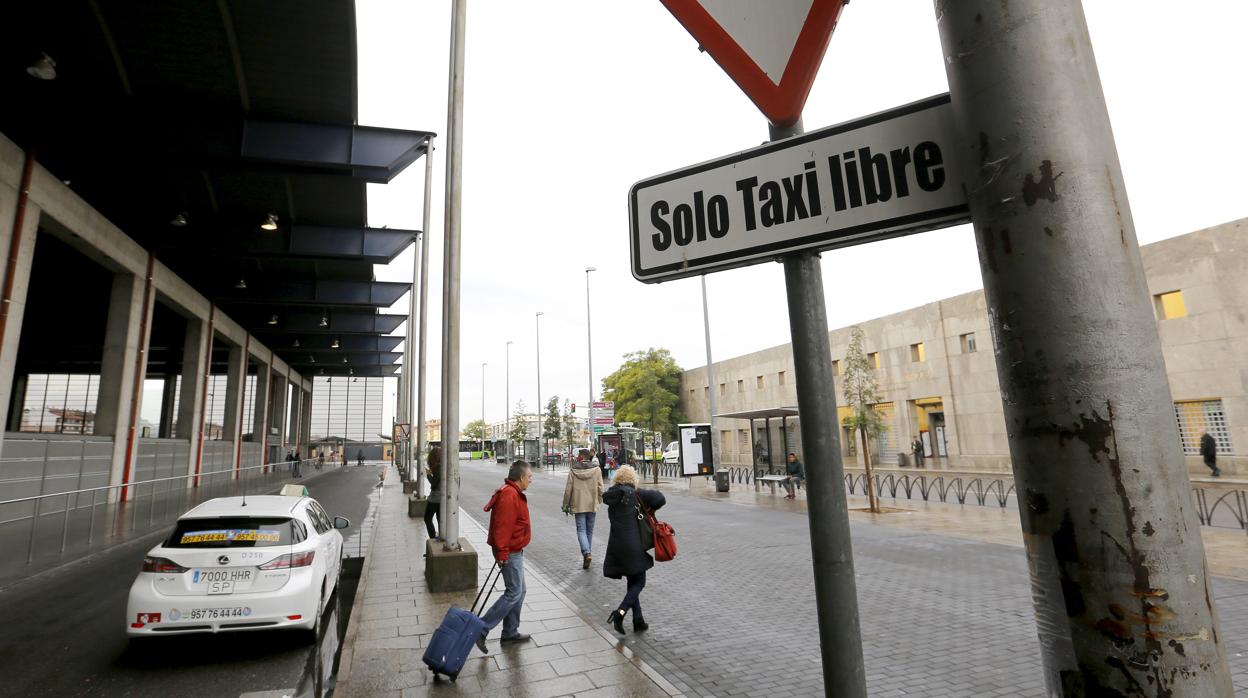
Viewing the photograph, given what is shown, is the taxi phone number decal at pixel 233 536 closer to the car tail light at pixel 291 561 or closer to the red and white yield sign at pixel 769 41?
the car tail light at pixel 291 561

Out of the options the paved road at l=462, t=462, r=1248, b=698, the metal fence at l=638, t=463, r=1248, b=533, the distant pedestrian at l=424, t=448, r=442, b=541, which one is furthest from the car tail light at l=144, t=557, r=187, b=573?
the metal fence at l=638, t=463, r=1248, b=533

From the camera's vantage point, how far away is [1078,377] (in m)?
1.10

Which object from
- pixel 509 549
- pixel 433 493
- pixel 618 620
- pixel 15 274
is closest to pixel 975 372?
pixel 433 493

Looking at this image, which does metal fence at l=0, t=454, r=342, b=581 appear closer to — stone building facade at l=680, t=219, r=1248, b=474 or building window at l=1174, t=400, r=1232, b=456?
stone building facade at l=680, t=219, r=1248, b=474

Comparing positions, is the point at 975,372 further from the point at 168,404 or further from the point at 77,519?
the point at 168,404

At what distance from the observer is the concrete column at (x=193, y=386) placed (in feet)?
88.4

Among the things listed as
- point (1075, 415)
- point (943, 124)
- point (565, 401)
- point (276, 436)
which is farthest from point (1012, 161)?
point (565, 401)

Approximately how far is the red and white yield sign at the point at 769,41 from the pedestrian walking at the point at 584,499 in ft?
29.5

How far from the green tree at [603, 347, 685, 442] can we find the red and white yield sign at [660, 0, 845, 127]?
2008 inches

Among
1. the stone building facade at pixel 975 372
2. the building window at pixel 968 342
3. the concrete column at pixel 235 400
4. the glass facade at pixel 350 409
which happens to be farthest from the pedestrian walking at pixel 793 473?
the glass facade at pixel 350 409

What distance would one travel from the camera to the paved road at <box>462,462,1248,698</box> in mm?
5332

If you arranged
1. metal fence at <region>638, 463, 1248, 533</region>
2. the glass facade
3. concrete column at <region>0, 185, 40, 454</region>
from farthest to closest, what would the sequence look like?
the glass facade, metal fence at <region>638, 463, 1248, 533</region>, concrete column at <region>0, 185, 40, 454</region>

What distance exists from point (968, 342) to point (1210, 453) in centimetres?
1109

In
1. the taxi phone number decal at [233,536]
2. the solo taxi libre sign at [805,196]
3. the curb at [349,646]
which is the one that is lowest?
the curb at [349,646]
